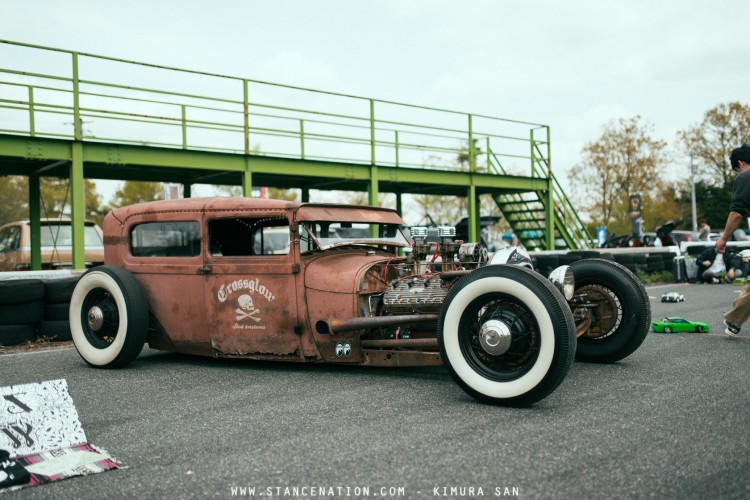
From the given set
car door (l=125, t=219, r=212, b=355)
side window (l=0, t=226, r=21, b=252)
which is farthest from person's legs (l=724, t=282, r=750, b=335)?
side window (l=0, t=226, r=21, b=252)

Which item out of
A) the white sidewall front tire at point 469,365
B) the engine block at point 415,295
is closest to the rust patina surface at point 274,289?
the engine block at point 415,295

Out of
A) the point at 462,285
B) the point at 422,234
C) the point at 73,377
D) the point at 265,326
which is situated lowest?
the point at 73,377

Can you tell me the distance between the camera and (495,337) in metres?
4.17

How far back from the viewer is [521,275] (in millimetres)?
4141

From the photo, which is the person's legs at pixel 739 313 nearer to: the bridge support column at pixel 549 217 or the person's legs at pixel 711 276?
the person's legs at pixel 711 276

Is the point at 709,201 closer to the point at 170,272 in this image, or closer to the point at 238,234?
the point at 238,234

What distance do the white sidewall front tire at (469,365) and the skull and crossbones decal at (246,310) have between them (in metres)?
1.85

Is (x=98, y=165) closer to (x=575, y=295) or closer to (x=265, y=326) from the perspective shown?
(x=265, y=326)

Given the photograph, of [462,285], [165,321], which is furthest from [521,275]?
[165,321]

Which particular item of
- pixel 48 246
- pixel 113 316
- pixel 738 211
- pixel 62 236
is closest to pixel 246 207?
pixel 113 316

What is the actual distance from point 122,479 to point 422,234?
3.16m

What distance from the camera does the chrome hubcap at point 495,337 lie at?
4.15 meters

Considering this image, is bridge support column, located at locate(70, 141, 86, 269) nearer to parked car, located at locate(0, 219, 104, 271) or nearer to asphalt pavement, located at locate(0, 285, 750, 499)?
parked car, located at locate(0, 219, 104, 271)

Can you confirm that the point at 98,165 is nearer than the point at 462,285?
No
